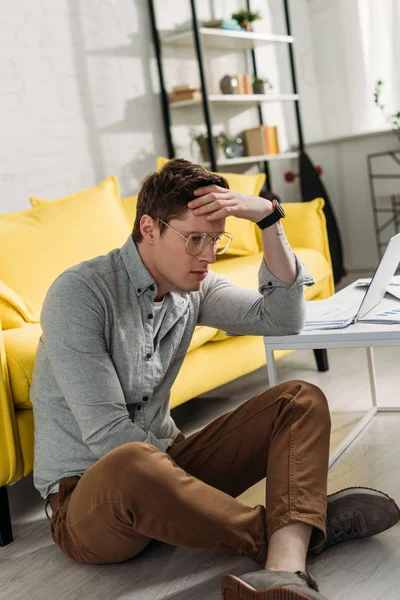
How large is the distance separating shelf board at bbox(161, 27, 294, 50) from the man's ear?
290 cm

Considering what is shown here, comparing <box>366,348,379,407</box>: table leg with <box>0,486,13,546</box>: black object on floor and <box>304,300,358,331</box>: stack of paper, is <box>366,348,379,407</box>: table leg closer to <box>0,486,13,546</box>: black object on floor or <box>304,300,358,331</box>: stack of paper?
<box>304,300,358,331</box>: stack of paper

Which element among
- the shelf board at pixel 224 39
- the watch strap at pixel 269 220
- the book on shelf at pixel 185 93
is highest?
the shelf board at pixel 224 39

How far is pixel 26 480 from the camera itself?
8.06 feet

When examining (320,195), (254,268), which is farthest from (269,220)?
(320,195)

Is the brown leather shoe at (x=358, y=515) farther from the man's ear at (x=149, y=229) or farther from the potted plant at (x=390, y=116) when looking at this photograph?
the potted plant at (x=390, y=116)

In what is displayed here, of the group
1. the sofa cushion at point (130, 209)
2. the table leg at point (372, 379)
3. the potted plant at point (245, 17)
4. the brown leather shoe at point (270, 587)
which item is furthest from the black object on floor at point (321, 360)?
the potted plant at point (245, 17)

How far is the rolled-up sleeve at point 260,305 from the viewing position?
1770 mm

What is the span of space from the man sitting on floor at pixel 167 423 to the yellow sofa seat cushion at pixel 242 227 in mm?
1632

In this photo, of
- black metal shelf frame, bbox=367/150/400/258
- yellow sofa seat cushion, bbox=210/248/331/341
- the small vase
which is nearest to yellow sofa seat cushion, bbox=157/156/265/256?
yellow sofa seat cushion, bbox=210/248/331/341

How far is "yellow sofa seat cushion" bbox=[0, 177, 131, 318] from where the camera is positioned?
2379 mm

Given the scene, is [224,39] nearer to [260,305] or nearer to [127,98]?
[127,98]

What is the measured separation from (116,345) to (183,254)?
23 cm

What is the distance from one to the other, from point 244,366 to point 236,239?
34.2 inches

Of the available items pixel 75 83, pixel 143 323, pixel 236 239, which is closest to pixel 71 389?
pixel 143 323
